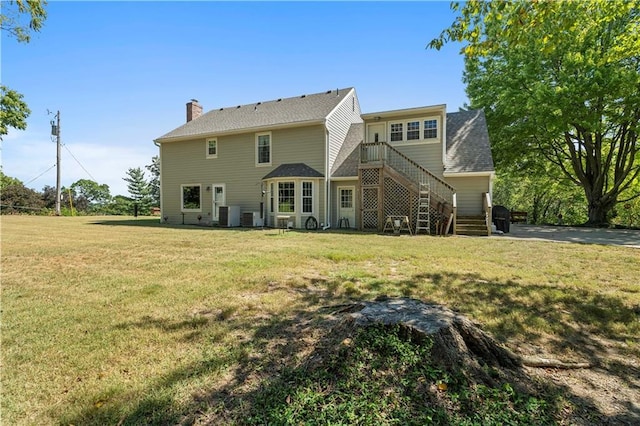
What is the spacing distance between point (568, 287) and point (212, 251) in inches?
281

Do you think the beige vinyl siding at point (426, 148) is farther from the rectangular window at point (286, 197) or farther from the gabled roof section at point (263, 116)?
the rectangular window at point (286, 197)

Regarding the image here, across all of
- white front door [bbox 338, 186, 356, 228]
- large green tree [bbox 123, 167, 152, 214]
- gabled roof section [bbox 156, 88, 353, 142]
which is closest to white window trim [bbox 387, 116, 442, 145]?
white front door [bbox 338, 186, 356, 228]

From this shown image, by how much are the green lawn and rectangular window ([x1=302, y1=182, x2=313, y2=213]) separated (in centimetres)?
810

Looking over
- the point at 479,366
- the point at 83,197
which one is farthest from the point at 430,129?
the point at 83,197

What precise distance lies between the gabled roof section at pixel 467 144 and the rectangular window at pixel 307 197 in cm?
636

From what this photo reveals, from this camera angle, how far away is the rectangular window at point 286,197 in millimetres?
15645

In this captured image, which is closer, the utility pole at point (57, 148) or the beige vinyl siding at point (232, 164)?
the beige vinyl siding at point (232, 164)

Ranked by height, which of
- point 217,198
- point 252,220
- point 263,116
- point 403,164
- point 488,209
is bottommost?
point 252,220

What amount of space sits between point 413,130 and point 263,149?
7.76 metres

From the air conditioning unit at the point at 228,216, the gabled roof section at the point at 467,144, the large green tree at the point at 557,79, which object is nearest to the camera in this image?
the large green tree at the point at 557,79

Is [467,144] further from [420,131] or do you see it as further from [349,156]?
[349,156]

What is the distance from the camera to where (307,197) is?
15.6 meters

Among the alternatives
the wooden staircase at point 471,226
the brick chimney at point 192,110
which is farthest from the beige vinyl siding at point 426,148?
the brick chimney at point 192,110

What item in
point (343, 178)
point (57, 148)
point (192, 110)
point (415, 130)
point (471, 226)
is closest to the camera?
point (471, 226)
